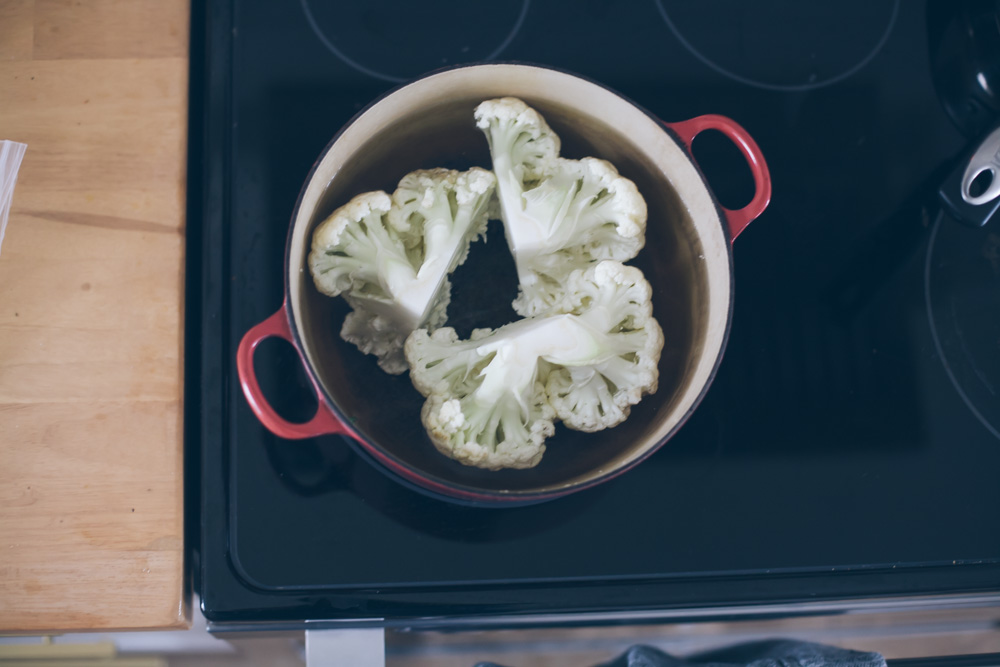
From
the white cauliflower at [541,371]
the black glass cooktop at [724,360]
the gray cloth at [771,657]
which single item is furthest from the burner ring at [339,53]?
the gray cloth at [771,657]

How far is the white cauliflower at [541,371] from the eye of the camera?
683 mm

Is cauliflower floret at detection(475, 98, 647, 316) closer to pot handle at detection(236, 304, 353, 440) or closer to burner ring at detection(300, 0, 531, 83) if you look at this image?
burner ring at detection(300, 0, 531, 83)

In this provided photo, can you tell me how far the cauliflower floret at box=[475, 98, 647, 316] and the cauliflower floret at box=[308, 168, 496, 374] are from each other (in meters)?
0.04

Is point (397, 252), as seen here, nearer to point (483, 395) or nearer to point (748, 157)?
point (483, 395)

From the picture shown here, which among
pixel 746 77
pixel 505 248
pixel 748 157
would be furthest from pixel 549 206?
pixel 746 77

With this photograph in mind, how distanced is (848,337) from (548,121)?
410mm

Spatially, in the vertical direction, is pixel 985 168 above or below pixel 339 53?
below

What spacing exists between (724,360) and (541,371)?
8.1 inches

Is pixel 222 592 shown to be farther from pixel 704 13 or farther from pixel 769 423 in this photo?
pixel 704 13

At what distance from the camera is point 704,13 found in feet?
2.76

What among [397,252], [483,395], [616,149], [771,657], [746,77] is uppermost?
[746,77]

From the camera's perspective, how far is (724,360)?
2.54ft

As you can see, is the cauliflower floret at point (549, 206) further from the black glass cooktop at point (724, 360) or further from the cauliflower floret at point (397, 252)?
the black glass cooktop at point (724, 360)

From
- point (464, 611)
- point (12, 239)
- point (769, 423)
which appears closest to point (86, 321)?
point (12, 239)
